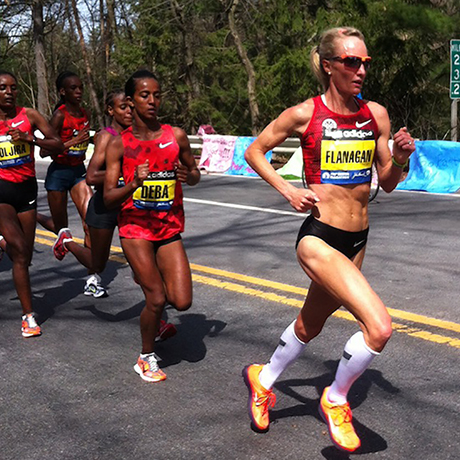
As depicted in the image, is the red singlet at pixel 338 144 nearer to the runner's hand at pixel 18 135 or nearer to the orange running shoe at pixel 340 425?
the orange running shoe at pixel 340 425

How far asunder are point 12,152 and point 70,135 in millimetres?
1622

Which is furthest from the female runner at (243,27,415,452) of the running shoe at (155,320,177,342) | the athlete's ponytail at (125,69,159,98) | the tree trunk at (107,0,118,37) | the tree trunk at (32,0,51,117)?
the tree trunk at (107,0,118,37)

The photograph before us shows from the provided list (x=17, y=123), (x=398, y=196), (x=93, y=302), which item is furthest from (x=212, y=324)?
(x=398, y=196)

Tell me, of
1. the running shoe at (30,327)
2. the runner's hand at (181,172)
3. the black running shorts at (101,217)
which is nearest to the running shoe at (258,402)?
the runner's hand at (181,172)

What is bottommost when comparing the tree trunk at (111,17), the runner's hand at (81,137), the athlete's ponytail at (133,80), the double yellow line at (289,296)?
the double yellow line at (289,296)

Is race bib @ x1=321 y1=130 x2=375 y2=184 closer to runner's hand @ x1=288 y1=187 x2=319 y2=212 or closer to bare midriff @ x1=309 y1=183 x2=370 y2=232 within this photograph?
bare midriff @ x1=309 y1=183 x2=370 y2=232

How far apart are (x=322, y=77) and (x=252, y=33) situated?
2751 cm

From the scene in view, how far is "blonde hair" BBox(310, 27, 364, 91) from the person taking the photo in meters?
3.84

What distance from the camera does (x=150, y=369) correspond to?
4926 millimetres

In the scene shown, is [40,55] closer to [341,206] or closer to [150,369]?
[150,369]

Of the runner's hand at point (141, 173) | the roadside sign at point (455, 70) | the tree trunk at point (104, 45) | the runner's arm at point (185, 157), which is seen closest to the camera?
the runner's hand at point (141, 173)

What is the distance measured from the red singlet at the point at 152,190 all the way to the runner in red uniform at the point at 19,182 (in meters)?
1.48

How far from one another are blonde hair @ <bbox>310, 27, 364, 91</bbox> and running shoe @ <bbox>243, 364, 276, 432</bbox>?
1.60 metres

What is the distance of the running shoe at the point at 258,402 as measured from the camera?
404cm
